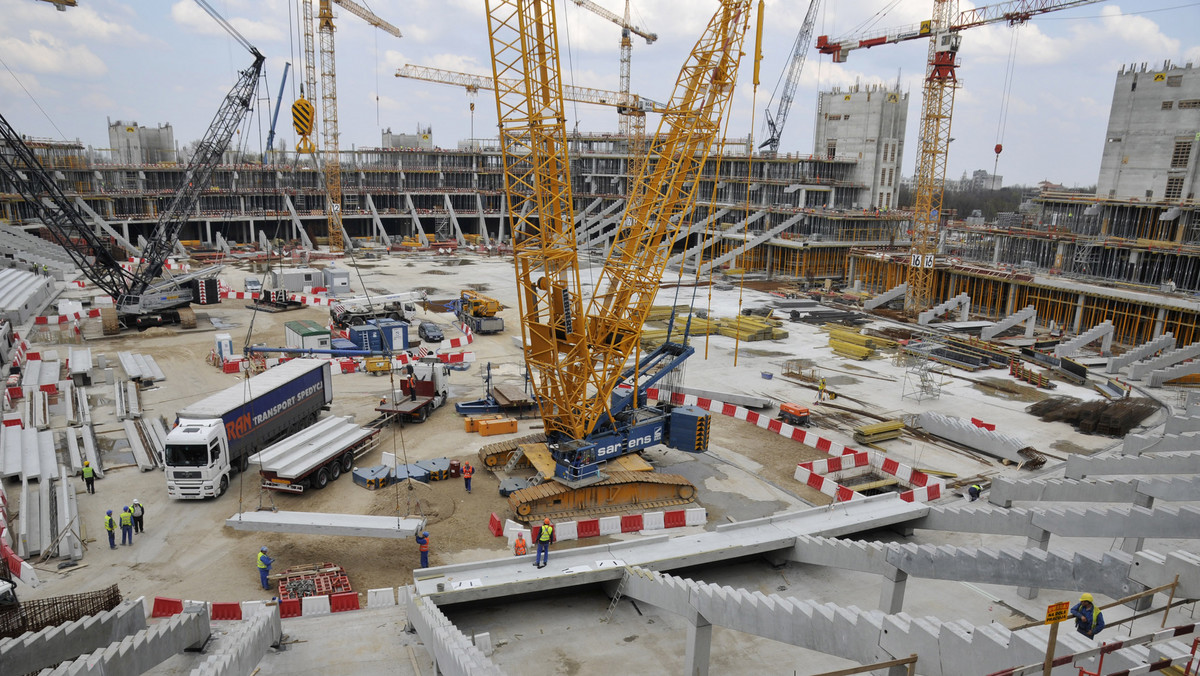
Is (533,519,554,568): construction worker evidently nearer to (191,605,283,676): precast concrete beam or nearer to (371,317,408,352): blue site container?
(191,605,283,676): precast concrete beam

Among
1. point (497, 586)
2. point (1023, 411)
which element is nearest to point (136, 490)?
point (497, 586)

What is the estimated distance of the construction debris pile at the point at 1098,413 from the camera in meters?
26.5

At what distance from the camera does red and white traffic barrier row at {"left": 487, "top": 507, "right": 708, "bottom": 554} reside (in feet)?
58.8

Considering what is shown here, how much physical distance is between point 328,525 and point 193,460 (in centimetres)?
553

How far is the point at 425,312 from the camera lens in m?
46.6

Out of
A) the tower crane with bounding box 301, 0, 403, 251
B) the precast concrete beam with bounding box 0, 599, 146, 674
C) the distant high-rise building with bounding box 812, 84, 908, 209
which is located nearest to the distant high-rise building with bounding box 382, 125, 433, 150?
the tower crane with bounding box 301, 0, 403, 251

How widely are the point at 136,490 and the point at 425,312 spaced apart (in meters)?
27.1

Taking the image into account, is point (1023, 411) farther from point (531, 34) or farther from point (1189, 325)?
point (531, 34)

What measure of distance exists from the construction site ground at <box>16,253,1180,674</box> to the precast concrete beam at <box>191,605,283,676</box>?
3.10 m

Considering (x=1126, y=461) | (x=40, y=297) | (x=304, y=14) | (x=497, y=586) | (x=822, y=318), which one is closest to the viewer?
(x=497, y=586)

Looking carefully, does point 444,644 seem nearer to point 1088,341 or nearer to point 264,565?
point 264,565

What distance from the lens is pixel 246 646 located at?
1083 centimetres

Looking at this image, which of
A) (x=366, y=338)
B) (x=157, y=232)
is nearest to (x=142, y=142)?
(x=157, y=232)

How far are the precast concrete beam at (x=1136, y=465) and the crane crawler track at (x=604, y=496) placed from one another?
1046 centimetres
